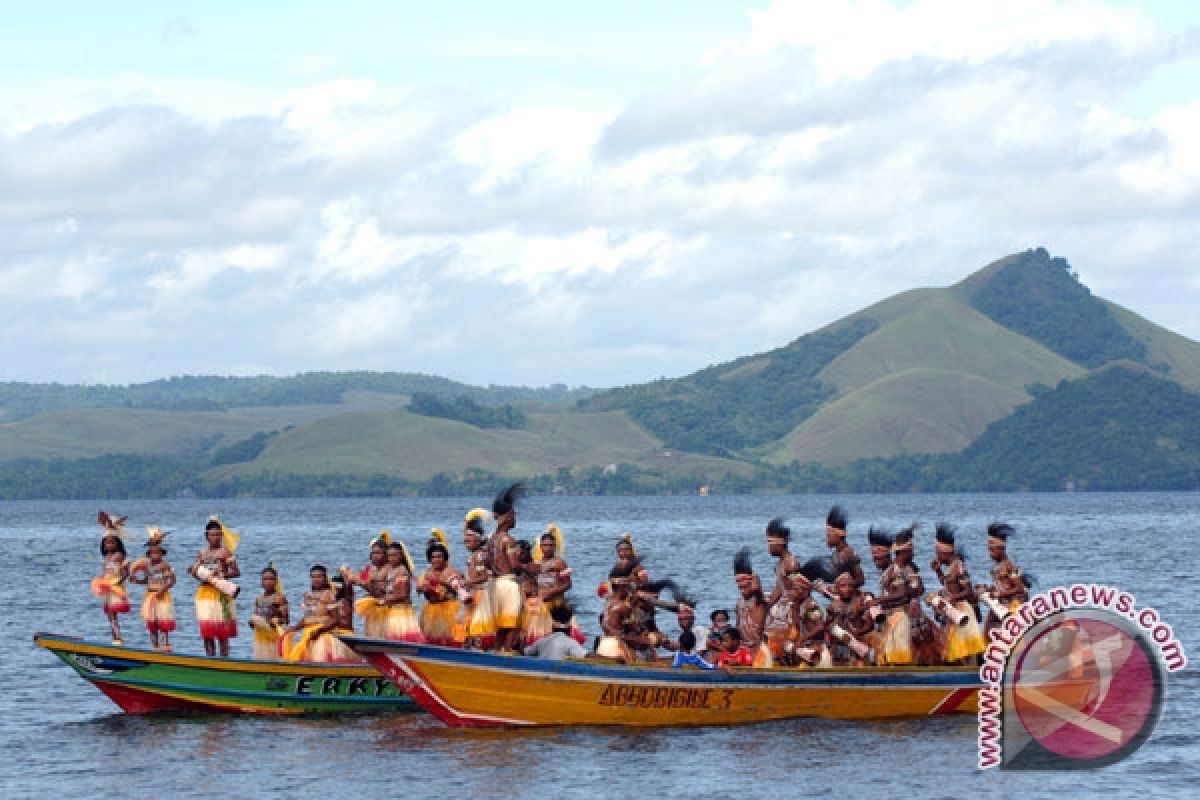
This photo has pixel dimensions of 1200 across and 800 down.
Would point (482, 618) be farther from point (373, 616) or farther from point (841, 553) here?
point (841, 553)

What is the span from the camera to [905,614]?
33000mm

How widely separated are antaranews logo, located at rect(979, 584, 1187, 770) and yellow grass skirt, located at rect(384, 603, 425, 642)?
31.0 feet

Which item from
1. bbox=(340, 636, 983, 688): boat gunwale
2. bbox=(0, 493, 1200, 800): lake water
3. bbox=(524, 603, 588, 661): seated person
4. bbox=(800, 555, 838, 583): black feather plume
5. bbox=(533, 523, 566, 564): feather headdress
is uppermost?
bbox=(533, 523, 566, 564): feather headdress

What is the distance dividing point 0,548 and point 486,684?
325 ft

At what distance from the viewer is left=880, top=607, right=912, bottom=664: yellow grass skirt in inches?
1296

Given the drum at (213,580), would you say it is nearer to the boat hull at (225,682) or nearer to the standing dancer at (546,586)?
the boat hull at (225,682)

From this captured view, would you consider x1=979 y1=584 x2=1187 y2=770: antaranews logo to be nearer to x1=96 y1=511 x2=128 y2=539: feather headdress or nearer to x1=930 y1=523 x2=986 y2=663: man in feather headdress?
x1=930 y1=523 x2=986 y2=663: man in feather headdress

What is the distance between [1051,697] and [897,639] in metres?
2.64

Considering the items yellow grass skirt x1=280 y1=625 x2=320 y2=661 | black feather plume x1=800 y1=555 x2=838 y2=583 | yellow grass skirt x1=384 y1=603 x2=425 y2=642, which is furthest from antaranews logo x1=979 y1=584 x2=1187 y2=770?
yellow grass skirt x1=280 y1=625 x2=320 y2=661

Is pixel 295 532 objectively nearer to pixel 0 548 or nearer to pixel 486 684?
pixel 0 548

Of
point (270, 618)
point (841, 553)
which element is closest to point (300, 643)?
point (270, 618)

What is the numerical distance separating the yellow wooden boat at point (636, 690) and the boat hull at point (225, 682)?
250cm

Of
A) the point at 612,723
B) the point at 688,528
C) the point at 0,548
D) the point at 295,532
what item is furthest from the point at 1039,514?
the point at 612,723

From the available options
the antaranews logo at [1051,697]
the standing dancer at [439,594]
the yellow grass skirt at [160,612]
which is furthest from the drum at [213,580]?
the antaranews logo at [1051,697]
